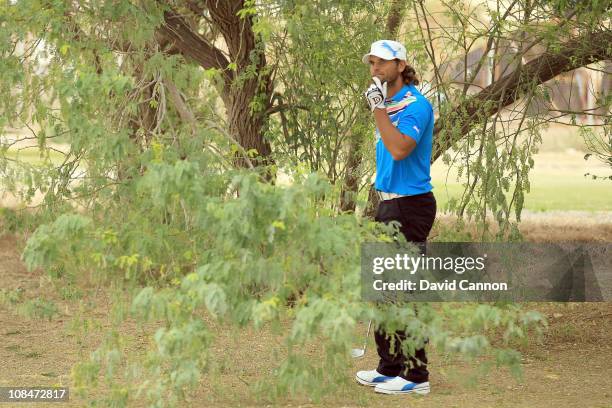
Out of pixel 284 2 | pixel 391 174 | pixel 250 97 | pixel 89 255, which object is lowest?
pixel 89 255

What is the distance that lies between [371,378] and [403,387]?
25cm

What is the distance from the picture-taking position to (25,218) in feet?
20.1

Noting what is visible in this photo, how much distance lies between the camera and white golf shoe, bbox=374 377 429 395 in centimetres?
528

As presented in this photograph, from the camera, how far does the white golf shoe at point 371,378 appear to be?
5430mm

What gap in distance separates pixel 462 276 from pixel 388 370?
2731 millimetres

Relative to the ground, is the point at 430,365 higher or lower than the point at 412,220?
lower

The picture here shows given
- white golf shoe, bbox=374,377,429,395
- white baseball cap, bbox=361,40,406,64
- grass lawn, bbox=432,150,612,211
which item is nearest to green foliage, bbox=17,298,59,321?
white golf shoe, bbox=374,377,429,395

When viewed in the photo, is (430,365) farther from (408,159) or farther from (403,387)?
(408,159)

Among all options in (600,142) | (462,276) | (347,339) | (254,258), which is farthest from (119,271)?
(600,142)

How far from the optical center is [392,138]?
487cm

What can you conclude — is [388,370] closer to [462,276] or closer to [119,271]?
[119,271]

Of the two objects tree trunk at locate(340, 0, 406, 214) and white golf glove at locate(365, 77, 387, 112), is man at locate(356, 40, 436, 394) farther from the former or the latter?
tree trunk at locate(340, 0, 406, 214)

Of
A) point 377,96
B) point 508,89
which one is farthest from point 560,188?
point 377,96

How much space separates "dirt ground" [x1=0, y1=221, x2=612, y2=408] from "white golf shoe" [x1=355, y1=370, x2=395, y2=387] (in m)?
0.08
